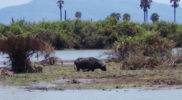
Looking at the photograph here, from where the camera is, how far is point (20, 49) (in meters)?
28.4

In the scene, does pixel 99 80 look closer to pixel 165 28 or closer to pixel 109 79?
pixel 109 79

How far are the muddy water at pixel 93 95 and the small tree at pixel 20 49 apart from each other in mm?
7823

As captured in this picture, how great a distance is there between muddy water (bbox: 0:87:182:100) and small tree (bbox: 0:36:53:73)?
25.7 feet

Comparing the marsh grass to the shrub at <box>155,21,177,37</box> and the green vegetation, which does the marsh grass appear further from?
the shrub at <box>155,21,177,37</box>

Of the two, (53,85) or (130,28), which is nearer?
(53,85)

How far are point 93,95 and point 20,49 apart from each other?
10.4 meters

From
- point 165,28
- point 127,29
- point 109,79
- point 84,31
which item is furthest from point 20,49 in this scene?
point 165,28

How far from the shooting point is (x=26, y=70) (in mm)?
28469

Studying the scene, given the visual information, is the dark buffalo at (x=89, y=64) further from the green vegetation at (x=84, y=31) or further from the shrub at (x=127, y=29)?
the shrub at (x=127, y=29)

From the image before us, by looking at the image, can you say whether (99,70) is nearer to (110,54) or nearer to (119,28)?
(110,54)

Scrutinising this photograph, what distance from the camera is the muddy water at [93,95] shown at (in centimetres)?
1845

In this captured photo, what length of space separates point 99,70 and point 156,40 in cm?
625

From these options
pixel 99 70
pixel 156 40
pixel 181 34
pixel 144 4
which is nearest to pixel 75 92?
pixel 99 70

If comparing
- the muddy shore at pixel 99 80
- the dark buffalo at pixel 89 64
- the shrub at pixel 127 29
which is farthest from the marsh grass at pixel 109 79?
the shrub at pixel 127 29
